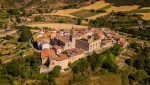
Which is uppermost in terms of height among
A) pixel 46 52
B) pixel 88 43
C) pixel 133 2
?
pixel 133 2

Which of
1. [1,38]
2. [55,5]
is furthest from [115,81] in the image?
[55,5]

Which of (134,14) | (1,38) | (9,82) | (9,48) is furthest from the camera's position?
(134,14)

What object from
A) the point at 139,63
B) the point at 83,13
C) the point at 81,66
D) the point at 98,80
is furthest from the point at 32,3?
the point at 98,80

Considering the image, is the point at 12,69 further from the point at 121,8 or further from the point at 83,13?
the point at 121,8

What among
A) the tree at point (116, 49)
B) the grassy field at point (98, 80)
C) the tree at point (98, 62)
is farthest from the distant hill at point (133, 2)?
the grassy field at point (98, 80)

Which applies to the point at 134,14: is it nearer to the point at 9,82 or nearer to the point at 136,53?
the point at 136,53

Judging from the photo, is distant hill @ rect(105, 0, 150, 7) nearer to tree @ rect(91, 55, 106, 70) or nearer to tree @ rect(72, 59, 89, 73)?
tree @ rect(91, 55, 106, 70)

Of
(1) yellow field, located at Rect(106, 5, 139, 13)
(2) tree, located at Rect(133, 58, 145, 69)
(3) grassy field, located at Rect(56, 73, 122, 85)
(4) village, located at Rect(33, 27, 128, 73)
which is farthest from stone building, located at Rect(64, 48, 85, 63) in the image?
(1) yellow field, located at Rect(106, 5, 139, 13)

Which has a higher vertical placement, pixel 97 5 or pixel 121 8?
pixel 97 5
